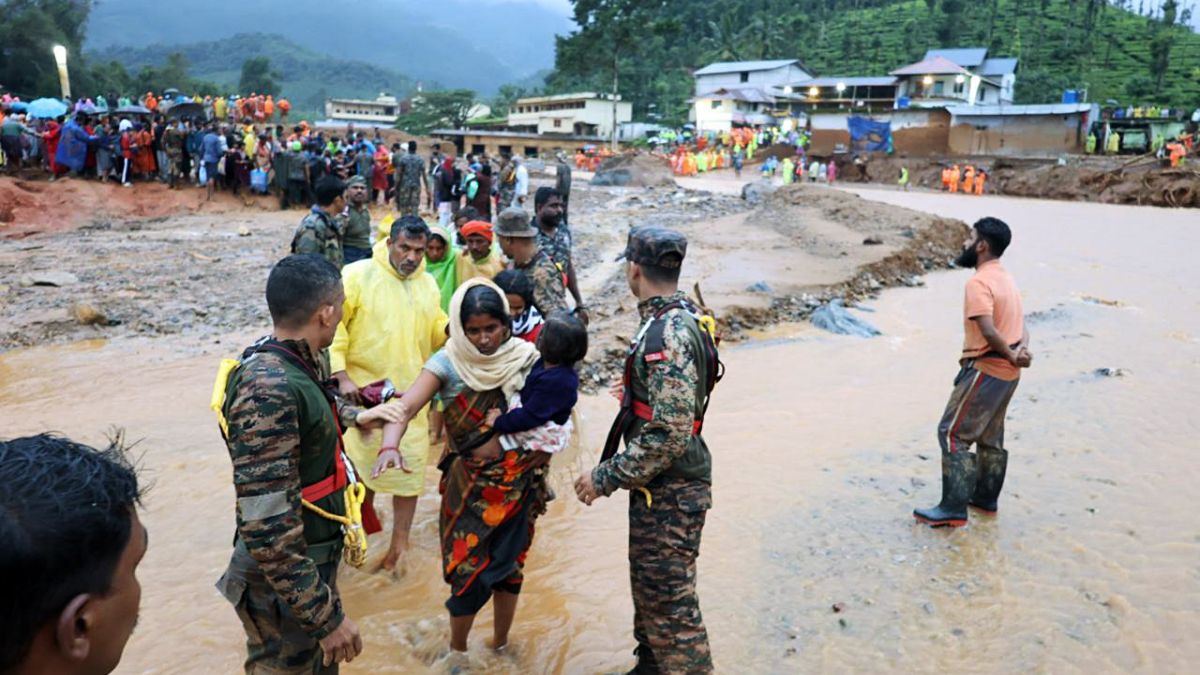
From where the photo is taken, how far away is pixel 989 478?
480 centimetres

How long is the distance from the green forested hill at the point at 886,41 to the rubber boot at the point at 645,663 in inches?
1817

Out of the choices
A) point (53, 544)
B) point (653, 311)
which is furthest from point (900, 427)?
point (53, 544)

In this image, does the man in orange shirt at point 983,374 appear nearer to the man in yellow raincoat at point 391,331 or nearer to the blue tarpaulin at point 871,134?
the man in yellow raincoat at point 391,331

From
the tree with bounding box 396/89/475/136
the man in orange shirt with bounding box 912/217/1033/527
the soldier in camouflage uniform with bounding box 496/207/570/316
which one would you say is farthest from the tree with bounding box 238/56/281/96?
the man in orange shirt with bounding box 912/217/1033/527

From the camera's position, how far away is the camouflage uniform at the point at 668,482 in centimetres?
262

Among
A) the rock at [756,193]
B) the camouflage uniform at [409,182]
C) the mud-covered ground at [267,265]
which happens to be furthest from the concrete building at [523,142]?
the camouflage uniform at [409,182]

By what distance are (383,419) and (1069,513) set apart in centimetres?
465

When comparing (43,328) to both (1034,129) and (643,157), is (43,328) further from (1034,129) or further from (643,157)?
(1034,129)

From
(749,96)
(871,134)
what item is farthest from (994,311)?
(749,96)

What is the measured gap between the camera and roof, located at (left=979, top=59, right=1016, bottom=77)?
57656 mm

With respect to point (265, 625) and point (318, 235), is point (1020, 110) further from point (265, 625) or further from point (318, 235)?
point (265, 625)

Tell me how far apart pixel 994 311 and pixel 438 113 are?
60135mm

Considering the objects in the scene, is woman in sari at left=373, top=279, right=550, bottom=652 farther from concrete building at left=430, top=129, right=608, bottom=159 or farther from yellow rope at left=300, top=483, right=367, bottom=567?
concrete building at left=430, top=129, right=608, bottom=159

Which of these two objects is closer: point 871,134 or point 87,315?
point 87,315
